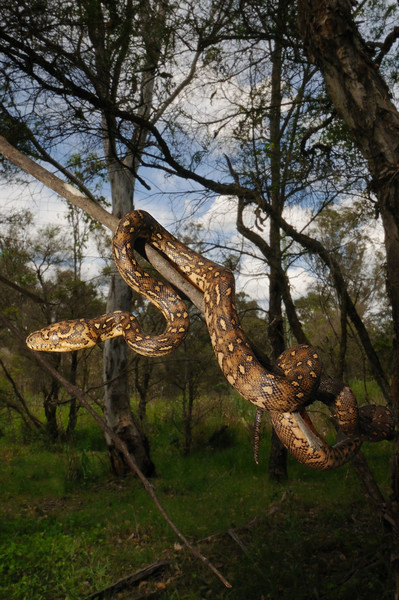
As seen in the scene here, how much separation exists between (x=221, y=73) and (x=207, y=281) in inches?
296

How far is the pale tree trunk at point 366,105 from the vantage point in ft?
17.9

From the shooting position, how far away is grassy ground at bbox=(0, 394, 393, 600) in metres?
6.61

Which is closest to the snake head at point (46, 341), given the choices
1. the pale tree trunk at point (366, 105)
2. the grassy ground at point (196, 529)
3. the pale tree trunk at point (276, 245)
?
the pale tree trunk at point (366, 105)

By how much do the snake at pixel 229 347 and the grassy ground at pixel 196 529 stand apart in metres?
3.40

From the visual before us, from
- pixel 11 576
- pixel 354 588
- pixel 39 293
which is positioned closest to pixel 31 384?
pixel 39 293

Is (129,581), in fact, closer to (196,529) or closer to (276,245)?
(196,529)

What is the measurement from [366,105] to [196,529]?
25.6ft

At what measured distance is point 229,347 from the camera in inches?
127

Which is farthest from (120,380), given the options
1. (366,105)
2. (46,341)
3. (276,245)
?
(366,105)

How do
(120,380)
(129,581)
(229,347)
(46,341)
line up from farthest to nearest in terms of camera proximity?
(120,380)
(129,581)
(46,341)
(229,347)

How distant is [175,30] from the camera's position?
886cm

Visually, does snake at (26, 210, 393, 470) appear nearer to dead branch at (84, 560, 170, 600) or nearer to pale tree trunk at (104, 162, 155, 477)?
dead branch at (84, 560, 170, 600)

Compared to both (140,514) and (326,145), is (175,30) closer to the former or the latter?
(326,145)

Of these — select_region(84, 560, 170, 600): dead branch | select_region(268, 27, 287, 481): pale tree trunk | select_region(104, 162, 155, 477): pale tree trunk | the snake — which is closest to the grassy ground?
select_region(84, 560, 170, 600): dead branch
